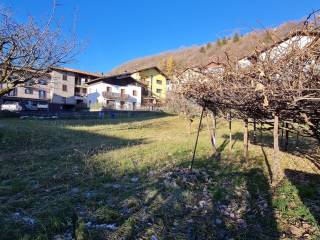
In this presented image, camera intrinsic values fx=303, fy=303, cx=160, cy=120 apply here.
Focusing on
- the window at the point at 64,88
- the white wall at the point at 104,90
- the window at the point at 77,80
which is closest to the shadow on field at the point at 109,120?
the white wall at the point at 104,90

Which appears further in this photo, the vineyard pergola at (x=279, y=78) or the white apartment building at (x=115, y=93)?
the white apartment building at (x=115, y=93)

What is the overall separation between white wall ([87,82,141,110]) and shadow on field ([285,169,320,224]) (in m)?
49.6

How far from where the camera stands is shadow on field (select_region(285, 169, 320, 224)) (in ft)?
18.7

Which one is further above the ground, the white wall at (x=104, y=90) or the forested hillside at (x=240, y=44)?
the white wall at (x=104, y=90)

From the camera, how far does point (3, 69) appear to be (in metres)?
11.4

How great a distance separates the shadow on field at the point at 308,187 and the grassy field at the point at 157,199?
0.02 metres

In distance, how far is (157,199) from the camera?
5.81m

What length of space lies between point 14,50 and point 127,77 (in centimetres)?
5010

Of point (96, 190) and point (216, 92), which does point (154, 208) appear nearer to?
point (96, 190)

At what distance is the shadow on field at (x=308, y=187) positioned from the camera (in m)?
5.69

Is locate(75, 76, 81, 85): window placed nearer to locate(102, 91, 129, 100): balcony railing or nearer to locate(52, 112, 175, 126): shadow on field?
locate(102, 91, 129, 100): balcony railing

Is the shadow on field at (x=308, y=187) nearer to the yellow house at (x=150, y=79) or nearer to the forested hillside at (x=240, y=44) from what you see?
the forested hillside at (x=240, y=44)

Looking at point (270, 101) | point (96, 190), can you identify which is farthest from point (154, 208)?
point (270, 101)

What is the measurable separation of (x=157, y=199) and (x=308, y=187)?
139 inches
